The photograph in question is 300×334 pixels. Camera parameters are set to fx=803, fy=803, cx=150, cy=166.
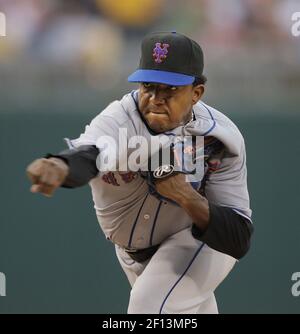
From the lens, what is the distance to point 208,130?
2.38 meters

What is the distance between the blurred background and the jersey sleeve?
4.95 feet

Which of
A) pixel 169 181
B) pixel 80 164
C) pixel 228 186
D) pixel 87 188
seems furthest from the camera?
pixel 87 188

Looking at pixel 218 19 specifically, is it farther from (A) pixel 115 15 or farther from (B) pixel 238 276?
(B) pixel 238 276

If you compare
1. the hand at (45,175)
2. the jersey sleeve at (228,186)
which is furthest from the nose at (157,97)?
the hand at (45,175)

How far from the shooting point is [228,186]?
8.12 feet

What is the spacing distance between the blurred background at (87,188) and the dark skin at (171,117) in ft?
5.56

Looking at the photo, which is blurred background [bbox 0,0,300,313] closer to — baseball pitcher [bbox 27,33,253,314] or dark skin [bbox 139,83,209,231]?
baseball pitcher [bbox 27,33,253,314]

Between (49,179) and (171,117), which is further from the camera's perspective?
(171,117)

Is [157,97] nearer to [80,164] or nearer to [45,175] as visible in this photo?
[80,164]

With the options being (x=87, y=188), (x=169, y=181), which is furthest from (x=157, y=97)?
(x=87, y=188)

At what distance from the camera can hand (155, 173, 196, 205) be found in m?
2.18

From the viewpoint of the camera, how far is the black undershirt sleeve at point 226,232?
7.63 feet

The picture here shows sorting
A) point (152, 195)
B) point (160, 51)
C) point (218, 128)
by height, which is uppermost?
point (160, 51)

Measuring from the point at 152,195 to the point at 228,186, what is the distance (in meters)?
0.24
